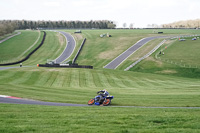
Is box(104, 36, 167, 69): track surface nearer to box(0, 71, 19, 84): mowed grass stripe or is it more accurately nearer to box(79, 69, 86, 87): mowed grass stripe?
box(79, 69, 86, 87): mowed grass stripe

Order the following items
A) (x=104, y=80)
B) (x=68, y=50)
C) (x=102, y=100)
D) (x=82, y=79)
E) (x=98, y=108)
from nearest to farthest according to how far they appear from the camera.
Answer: (x=98, y=108)
(x=102, y=100)
(x=82, y=79)
(x=104, y=80)
(x=68, y=50)

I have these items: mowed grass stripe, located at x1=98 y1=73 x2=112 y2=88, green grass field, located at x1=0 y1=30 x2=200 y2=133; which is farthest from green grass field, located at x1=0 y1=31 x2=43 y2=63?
mowed grass stripe, located at x1=98 y1=73 x2=112 y2=88

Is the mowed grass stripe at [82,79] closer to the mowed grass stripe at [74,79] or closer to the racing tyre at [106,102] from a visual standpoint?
the mowed grass stripe at [74,79]

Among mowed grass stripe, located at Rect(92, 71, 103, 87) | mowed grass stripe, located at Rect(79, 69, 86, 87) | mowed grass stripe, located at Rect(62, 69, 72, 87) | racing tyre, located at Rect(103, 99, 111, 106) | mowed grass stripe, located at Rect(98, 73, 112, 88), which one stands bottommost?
mowed grass stripe, located at Rect(98, 73, 112, 88)

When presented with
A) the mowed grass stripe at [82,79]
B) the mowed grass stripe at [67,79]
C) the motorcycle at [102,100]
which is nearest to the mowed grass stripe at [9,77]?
the mowed grass stripe at [67,79]

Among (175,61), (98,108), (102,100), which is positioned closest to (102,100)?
(102,100)

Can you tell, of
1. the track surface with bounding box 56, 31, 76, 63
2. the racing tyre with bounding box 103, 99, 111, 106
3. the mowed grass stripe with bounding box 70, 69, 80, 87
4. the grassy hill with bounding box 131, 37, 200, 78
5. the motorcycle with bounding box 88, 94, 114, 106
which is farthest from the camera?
the track surface with bounding box 56, 31, 76, 63

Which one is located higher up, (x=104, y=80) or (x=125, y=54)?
(x=125, y=54)

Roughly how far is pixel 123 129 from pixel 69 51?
91.9m

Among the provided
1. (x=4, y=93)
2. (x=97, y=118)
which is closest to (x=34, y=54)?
(x=4, y=93)

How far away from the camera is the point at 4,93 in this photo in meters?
32.2

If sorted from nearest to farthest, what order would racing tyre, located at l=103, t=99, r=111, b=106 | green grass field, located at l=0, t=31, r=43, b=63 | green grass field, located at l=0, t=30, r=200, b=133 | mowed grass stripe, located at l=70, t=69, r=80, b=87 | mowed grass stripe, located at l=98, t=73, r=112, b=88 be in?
green grass field, located at l=0, t=30, r=200, b=133
racing tyre, located at l=103, t=99, r=111, b=106
mowed grass stripe, located at l=70, t=69, r=80, b=87
mowed grass stripe, located at l=98, t=73, r=112, b=88
green grass field, located at l=0, t=31, r=43, b=63

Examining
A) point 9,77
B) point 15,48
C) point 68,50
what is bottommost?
point 9,77

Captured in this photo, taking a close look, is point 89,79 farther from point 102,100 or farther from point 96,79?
point 102,100
